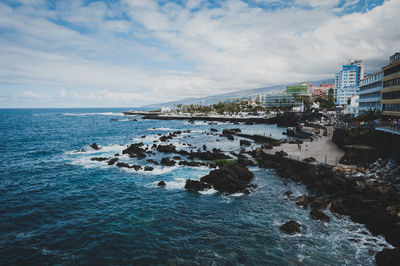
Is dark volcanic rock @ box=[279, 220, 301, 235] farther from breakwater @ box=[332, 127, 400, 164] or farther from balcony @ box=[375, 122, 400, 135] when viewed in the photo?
balcony @ box=[375, 122, 400, 135]

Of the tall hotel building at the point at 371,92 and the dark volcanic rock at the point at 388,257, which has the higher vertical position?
the tall hotel building at the point at 371,92

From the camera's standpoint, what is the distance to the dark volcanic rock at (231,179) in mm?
28984

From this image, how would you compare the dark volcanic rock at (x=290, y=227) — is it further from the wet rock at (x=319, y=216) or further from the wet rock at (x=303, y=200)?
the wet rock at (x=303, y=200)

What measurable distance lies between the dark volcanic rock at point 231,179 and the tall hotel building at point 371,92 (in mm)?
42058

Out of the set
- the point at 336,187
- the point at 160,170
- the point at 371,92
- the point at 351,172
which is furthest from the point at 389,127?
the point at 160,170

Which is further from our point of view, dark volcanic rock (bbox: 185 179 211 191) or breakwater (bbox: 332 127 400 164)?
breakwater (bbox: 332 127 400 164)

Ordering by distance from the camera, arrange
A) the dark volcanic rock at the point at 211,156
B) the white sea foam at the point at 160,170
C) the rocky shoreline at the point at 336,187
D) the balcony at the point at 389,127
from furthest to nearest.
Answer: the dark volcanic rock at the point at 211,156, the white sea foam at the point at 160,170, the balcony at the point at 389,127, the rocky shoreline at the point at 336,187

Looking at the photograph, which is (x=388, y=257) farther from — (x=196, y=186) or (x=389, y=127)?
(x=389, y=127)

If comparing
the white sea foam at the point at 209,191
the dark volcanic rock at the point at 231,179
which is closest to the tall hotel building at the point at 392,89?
the dark volcanic rock at the point at 231,179

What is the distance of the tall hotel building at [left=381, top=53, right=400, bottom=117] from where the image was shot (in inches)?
1628

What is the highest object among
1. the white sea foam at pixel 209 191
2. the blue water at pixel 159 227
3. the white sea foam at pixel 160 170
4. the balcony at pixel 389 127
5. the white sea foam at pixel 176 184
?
the balcony at pixel 389 127

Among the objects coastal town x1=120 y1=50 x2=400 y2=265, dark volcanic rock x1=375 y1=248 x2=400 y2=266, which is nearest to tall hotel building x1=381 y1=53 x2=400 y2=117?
coastal town x1=120 y1=50 x2=400 y2=265

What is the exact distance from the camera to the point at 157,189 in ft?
98.4

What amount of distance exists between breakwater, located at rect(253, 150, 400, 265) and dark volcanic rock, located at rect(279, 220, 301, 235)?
5.42 metres
